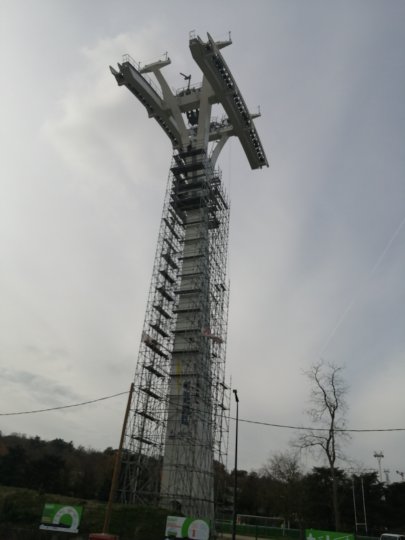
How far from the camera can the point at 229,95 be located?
50.3 meters

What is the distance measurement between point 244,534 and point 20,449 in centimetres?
2624

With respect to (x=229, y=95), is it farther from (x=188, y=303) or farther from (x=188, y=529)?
(x=188, y=529)

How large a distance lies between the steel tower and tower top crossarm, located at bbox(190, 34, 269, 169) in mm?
111

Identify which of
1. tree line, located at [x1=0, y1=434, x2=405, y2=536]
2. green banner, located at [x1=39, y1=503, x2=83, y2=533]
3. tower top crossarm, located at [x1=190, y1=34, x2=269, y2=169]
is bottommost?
green banner, located at [x1=39, y1=503, x2=83, y2=533]

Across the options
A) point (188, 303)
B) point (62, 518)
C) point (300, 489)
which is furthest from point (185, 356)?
point (300, 489)

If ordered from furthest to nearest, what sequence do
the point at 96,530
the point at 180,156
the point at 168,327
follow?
the point at 180,156 → the point at 168,327 → the point at 96,530

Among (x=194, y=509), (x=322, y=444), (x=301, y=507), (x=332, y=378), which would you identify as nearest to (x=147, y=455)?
(x=194, y=509)

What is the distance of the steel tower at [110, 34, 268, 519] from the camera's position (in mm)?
36125

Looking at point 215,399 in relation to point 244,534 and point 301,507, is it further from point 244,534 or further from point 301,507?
point 301,507

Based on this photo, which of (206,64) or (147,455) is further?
(206,64)

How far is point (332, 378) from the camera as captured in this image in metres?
35.8

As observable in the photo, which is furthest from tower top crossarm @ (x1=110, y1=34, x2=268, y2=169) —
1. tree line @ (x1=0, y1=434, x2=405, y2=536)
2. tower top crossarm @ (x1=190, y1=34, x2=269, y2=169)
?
tree line @ (x1=0, y1=434, x2=405, y2=536)

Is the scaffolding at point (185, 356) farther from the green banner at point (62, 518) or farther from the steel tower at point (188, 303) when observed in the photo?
the green banner at point (62, 518)

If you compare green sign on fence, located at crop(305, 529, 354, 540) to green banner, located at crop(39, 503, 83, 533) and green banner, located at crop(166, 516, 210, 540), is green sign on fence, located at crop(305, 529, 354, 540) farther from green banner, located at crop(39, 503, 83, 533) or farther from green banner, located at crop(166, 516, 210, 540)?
green banner, located at crop(39, 503, 83, 533)
